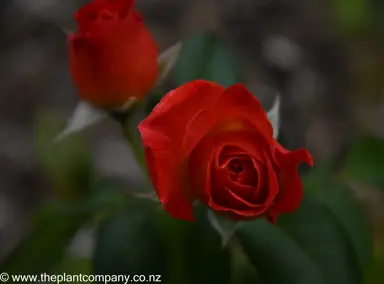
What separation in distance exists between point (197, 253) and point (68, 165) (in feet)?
0.77

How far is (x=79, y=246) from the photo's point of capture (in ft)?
2.81

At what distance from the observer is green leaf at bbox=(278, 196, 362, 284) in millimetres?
448

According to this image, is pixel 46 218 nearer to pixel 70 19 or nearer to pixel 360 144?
pixel 360 144

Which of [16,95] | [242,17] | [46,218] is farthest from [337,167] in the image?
[16,95]

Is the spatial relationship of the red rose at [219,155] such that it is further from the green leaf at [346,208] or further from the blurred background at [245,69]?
the blurred background at [245,69]

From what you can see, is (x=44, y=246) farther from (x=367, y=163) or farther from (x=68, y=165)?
(x=367, y=163)

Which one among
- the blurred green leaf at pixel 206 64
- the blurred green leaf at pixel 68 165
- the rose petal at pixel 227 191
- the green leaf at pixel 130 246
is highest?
the rose petal at pixel 227 191

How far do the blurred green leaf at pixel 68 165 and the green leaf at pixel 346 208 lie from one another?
243 mm

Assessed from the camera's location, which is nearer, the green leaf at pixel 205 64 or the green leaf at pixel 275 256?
the green leaf at pixel 275 256

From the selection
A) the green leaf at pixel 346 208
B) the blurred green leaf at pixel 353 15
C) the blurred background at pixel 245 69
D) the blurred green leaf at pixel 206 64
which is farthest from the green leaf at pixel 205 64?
the blurred green leaf at pixel 353 15

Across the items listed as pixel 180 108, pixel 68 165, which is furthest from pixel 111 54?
pixel 68 165

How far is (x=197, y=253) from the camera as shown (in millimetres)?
506

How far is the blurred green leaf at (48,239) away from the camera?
→ 530 millimetres

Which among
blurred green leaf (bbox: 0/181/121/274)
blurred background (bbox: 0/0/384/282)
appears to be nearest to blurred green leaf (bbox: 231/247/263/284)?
blurred green leaf (bbox: 0/181/121/274)
